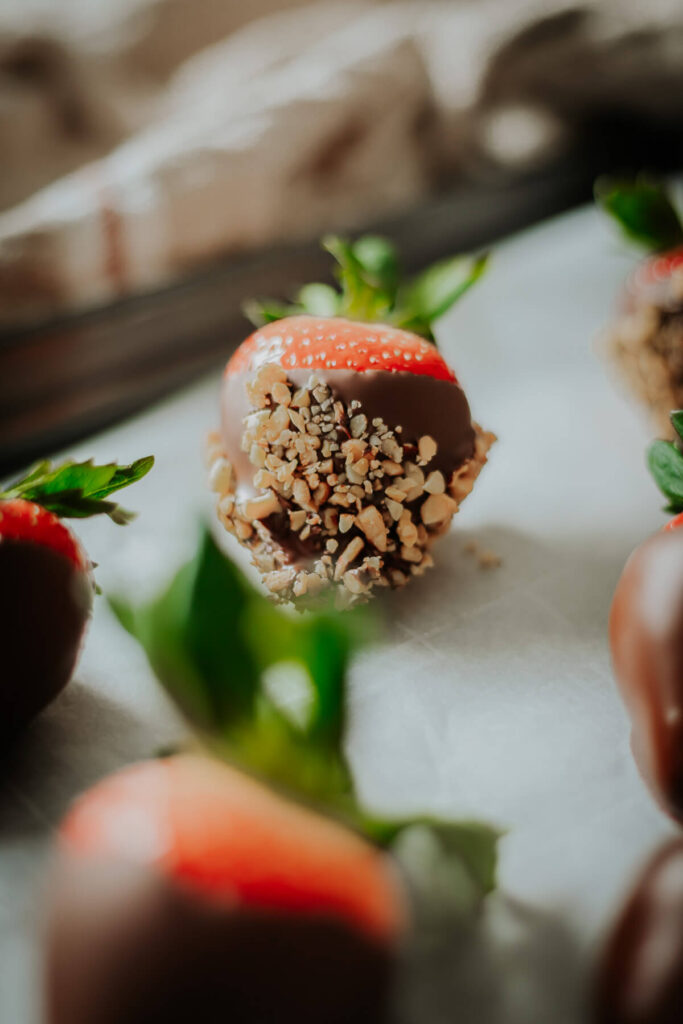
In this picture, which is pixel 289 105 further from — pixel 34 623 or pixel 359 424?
pixel 34 623

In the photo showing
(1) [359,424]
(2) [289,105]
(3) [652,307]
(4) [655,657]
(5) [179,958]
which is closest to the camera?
(5) [179,958]

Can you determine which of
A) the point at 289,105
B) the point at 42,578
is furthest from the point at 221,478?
the point at 289,105

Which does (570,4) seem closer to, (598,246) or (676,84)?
(676,84)

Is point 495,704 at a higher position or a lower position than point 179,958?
lower

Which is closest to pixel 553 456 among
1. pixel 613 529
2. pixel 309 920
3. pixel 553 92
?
pixel 613 529

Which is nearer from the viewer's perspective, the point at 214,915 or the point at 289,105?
the point at 214,915

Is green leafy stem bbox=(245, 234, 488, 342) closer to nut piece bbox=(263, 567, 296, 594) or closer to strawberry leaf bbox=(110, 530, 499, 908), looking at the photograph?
nut piece bbox=(263, 567, 296, 594)

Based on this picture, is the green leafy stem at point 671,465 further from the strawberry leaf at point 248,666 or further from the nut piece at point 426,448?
the strawberry leaf at point 248,666
